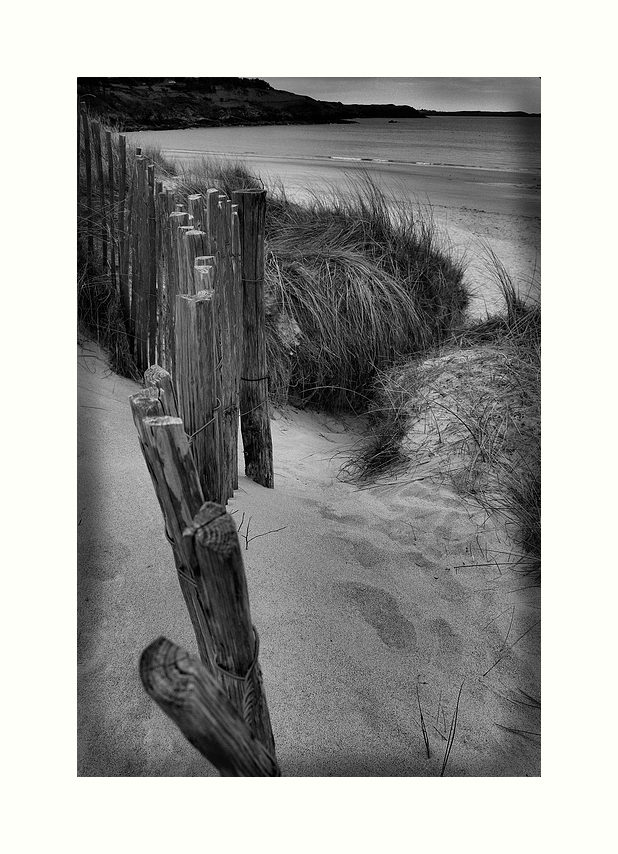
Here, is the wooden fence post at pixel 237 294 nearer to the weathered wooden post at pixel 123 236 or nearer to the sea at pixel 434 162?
the sea at pixel 434 162

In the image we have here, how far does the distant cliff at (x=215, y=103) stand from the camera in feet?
7.49

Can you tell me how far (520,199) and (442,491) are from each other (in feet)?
3.02

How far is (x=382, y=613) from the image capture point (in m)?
2.21

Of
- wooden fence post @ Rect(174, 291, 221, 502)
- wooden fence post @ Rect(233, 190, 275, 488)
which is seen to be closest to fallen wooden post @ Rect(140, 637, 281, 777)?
wooden fence post @ Rect(174, 291, 221, 502)

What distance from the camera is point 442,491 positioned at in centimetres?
248

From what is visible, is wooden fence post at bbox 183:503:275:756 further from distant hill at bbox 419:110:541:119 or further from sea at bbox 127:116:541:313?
distant hill at bbox 419:110:541:119

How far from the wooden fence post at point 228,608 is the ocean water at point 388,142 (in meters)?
1.46

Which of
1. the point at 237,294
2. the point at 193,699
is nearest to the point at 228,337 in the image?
the point at 237,294

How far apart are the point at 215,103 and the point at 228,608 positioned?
1.60 meters

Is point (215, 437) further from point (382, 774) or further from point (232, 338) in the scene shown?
point (382, 774)

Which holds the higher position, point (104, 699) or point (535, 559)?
point (535, 559)

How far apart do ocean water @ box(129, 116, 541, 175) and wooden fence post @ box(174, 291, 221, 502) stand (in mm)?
765

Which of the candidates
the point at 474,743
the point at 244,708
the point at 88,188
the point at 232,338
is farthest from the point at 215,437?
the point at 474,743

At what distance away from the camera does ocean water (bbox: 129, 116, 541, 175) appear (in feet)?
7.44
